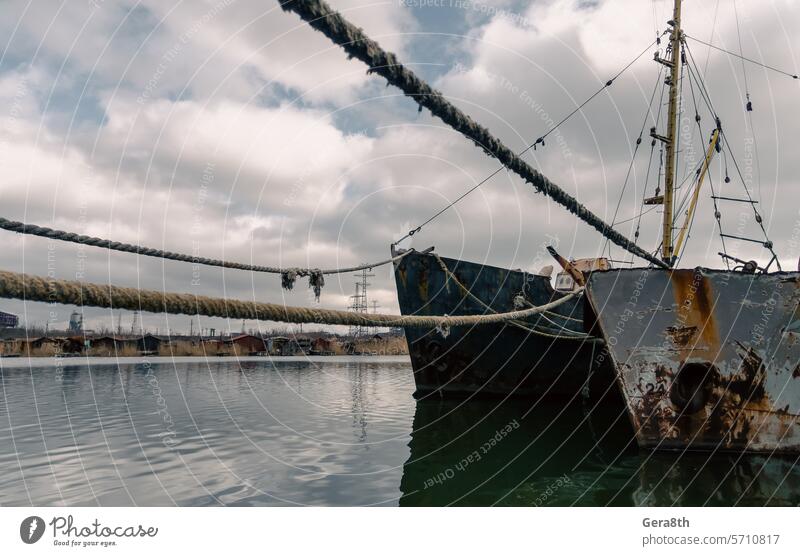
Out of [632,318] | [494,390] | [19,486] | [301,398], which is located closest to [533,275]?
[494,390]

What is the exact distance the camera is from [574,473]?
612 cm

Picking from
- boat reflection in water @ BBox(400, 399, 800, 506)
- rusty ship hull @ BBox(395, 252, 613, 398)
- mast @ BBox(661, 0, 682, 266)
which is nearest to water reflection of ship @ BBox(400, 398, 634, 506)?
boat reflection in water @ BBox(400, 399, 800, 506)

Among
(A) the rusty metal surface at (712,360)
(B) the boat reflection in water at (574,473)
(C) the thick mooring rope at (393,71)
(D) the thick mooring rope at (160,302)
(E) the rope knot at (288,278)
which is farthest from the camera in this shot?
(A) the rusty metal surface at (712,360)

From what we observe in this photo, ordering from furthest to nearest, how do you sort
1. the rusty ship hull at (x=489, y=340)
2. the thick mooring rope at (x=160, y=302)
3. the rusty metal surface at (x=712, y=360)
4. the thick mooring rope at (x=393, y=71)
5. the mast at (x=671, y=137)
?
the mast at (x=671, y=137) → the rusty ship hull at (x=489, y=340) → the rusty metal surface at (x=712, y=360) → the thick mooring rope at (x=393, y=71) → the thick mooring rope at (x=160, y=302)

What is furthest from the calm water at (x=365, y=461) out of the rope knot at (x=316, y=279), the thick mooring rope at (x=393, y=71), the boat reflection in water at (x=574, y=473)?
the thick mooring rope at (x=393, y=71)

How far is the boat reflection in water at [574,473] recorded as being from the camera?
16.6ft

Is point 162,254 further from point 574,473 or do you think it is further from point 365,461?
point 574,473

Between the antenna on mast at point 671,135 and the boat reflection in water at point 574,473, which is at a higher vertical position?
the antenna on mast at point 671,135

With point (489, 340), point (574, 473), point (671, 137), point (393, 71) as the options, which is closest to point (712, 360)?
point (574, 473)

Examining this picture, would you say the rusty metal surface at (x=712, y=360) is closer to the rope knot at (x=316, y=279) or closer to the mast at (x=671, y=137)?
the rope knot at (x=316, y=279)

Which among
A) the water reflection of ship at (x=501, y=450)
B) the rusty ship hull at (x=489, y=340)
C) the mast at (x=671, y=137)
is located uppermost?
the mast at (x=671, y=137)

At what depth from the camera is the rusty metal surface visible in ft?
21.0

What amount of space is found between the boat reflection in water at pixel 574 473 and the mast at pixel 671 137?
6.36 meters

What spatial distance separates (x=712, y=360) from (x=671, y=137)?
893 cm
